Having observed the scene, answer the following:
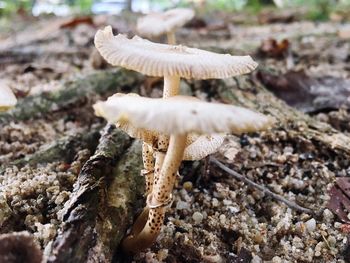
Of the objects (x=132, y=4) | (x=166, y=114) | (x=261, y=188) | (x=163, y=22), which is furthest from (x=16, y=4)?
(x=166, y=114)

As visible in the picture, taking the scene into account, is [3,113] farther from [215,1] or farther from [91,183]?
[215,1]

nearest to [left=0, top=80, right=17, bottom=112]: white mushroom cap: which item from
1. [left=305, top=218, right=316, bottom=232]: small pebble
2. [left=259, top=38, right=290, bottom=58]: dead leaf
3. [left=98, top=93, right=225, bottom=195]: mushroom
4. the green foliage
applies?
[left=98, top=93, right=225, bottom=195]: mushroom

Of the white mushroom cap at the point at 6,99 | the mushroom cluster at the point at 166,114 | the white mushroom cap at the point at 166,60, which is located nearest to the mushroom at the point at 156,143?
the mushroom cluster at the point at 166,114

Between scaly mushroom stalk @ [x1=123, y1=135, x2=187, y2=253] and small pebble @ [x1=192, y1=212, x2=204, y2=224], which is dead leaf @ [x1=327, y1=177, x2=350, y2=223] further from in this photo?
scaly mushroom stalk @ [x1=123, y1=135, x2=187, y2=253]

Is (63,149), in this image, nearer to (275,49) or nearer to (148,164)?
(148,164)

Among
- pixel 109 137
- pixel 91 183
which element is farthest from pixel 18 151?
pixel 91 183

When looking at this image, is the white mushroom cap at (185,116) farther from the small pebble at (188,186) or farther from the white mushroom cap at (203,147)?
the small pebble at (188,186)
